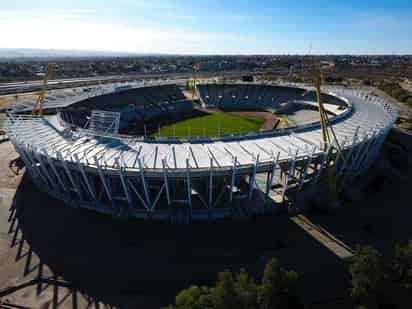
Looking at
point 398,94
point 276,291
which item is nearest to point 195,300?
point 276,291

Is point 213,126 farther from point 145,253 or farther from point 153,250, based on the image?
point 145,253

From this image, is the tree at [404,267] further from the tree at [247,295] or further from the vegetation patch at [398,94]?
the vegetation patch at [398,94]

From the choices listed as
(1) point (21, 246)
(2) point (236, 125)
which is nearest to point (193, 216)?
(1) point (21, 246)

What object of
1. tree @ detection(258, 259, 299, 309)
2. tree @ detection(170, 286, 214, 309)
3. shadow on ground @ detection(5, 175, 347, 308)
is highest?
tree @ detection(258, 259, 299, 309)

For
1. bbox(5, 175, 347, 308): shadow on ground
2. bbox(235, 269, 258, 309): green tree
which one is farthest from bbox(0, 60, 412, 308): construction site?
bbox(235, 269, 258, 309): green tree

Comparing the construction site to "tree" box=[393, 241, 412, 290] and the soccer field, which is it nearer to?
"tree" box=[393, 241, 412, 290]
